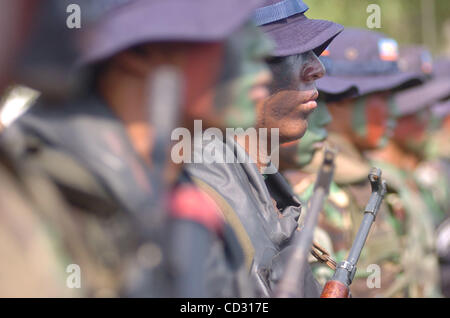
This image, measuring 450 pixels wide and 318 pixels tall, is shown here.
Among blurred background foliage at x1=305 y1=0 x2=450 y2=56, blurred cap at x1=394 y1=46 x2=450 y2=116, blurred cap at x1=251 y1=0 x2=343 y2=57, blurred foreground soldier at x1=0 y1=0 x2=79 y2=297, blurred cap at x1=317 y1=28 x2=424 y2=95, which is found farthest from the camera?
blurred background foliage at x1=305 y1=0 x2=450 y2=56

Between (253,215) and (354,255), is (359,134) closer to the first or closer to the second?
(354,255)

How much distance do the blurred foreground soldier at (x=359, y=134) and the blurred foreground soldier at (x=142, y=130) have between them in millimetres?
2270

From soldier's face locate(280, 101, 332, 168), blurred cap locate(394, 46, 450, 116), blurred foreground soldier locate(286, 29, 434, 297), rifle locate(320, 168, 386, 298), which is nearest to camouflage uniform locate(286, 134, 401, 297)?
blurred foreground soldier locate(286, 29, 434, 297)

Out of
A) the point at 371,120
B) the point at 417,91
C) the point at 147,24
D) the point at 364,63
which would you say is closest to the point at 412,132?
the point at 417,91

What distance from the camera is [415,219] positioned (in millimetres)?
4988

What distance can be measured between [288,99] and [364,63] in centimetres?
186

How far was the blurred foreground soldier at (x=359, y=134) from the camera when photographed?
4152 mm

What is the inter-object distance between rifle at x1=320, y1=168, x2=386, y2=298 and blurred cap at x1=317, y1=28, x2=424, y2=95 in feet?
4.12

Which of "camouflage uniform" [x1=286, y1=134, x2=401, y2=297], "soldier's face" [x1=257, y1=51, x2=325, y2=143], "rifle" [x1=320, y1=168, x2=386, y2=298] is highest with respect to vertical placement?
"soldier's face" [x1=257, y1=51, x2=325, y2=143]

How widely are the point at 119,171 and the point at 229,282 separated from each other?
0.48 meters

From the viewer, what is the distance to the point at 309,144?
3641 mm

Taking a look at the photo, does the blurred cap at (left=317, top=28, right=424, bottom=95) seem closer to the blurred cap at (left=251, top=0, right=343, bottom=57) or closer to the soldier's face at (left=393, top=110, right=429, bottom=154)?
the blurred cap at (left=251, top=0, right=343, bottom=57)

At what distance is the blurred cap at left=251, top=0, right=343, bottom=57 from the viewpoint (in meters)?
2.88

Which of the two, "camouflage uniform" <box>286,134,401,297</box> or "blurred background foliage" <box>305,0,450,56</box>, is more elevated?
"blurred background foliage" <box>305,0,450,56</box>
